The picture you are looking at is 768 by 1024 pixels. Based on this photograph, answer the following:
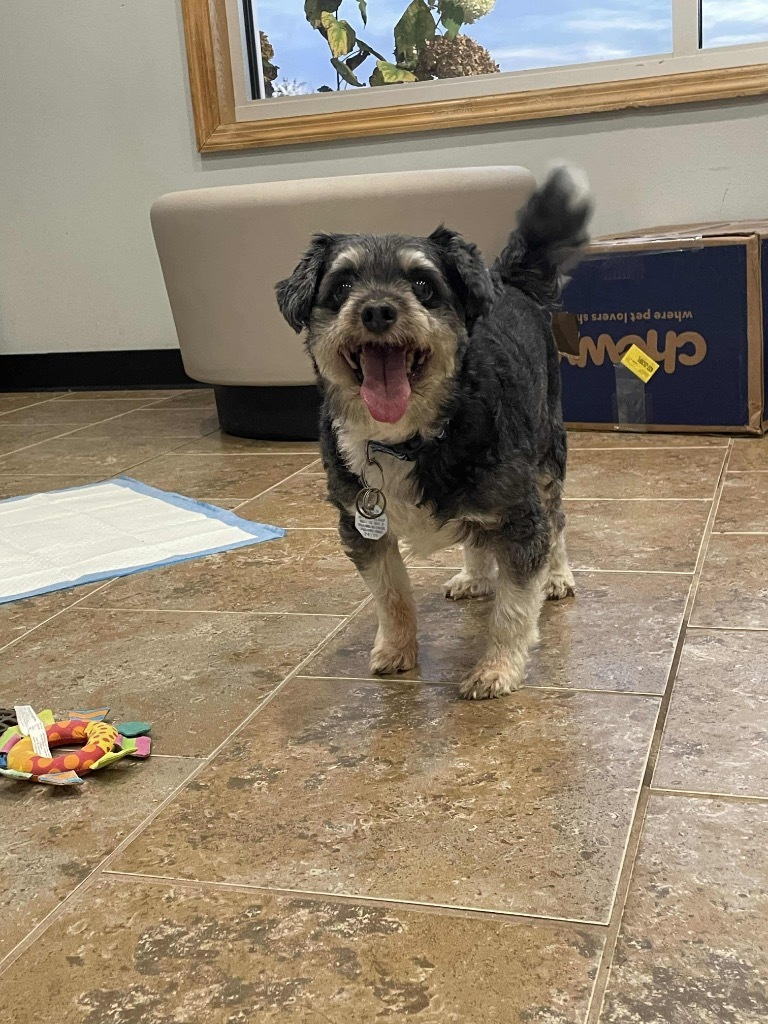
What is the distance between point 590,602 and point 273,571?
2.59ft

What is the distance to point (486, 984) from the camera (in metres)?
1.15

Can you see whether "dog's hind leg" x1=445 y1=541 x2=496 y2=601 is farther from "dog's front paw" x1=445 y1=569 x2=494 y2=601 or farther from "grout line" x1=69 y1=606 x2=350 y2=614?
"grout line" x1=69 y1=606 x2=350 y2=614

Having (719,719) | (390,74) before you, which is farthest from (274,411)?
(719,719)

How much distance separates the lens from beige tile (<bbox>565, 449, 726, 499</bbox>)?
10.1 ft

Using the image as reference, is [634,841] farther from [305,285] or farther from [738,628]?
[305,285]

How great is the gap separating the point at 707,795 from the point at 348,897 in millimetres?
509

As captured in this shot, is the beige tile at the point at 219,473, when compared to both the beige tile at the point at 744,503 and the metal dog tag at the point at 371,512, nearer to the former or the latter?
the beige tile at the point at 744,503

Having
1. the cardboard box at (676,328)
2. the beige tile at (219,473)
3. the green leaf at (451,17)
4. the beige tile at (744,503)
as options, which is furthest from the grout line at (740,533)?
the green leaf at (451,17)

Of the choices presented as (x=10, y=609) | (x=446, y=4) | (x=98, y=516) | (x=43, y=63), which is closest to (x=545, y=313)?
(x=10, y=609)

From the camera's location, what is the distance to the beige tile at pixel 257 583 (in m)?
2.45

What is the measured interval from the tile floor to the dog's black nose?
64 centimetres

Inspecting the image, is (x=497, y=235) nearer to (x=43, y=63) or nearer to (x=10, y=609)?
(x=10, y=609)

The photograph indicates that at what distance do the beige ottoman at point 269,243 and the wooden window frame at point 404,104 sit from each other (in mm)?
823

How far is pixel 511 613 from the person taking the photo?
1.92 meters
